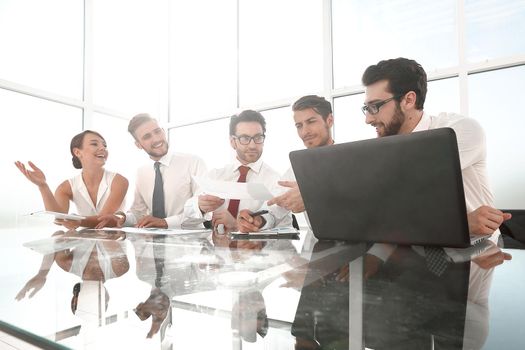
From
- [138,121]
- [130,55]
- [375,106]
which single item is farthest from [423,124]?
[130,55]

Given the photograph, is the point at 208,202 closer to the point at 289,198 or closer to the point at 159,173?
the point at 289,198

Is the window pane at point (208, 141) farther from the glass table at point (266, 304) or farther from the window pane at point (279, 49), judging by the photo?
the glass table at point (266, 304)

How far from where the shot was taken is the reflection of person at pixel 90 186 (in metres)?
2.64

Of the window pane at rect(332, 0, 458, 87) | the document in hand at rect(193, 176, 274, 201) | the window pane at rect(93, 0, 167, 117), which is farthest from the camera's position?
the window pane at rect(93, 0, 167, 117)

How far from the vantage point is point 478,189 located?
5.24 feet

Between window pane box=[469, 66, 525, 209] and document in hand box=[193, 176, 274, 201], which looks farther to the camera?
window pane box=[469, 66, 525, 209]

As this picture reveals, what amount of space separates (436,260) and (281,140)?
399cm

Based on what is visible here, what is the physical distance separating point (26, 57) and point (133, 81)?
1.74 meters

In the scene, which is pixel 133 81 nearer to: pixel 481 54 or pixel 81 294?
pixel 481 54

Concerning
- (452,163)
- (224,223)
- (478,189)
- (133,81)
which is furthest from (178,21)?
(452,163)

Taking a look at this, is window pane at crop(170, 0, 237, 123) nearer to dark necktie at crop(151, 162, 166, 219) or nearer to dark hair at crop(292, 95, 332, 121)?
dark necktie at crop(151, 162, 166, 219)

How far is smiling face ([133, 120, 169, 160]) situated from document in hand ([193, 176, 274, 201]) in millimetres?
1678

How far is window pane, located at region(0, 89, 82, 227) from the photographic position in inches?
159

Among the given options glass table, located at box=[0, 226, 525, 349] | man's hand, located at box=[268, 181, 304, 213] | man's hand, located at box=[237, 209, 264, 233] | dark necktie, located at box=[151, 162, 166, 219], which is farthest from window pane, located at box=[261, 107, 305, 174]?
glass table, located at box=[0, 226, 525, 349]
